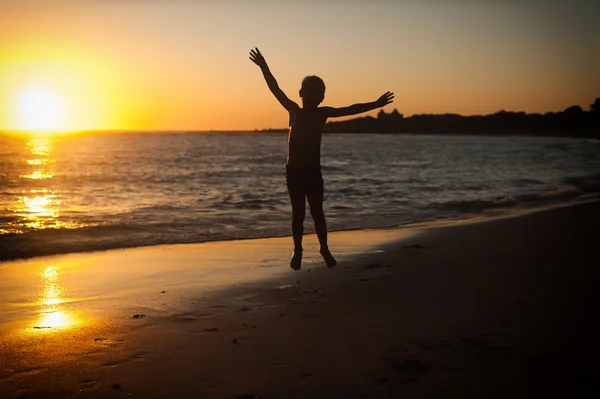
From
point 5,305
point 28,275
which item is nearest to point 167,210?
point 28,275

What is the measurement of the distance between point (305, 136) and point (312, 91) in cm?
51

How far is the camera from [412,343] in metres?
4.90

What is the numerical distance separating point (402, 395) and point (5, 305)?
455 centimetres

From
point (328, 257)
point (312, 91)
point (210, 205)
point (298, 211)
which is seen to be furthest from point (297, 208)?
point (210, 205)

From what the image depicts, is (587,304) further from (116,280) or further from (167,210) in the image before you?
(167,210)

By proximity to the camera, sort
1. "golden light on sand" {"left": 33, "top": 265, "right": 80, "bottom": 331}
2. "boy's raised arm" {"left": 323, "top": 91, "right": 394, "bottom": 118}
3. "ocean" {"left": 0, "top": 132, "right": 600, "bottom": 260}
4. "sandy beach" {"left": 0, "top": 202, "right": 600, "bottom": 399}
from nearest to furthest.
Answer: "sandy beach" {"left": 0, "top": 202, "right": 600, "bottom": 399}
"golden light on sand" {"left": 33, "top": 265, "right": 80, "bottom": 331}
"boy's raised arm" {"left": 323, "top": 91, "right": 394, "bottom": 118}
"ocean" {"left": 0, "top": 132, "right": 600, "bottom": 260}

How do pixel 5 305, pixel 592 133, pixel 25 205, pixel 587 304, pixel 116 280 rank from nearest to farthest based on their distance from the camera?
pixel 587 304, pixel 5 305, pixel 116 280, pixel 25 205, pixel 592 133

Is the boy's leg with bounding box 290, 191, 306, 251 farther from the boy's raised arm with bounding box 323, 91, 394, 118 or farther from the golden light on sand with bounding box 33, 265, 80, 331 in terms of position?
the golden light on sand with bounding box 33, 265, 80, 331

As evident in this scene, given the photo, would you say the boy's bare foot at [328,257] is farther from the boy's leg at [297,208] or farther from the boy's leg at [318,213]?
the boy's leg at [297,208]

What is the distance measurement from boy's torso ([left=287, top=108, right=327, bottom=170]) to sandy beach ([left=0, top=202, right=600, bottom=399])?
151 cm

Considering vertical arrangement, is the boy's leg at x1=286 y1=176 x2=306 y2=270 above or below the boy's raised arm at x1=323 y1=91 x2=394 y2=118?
below

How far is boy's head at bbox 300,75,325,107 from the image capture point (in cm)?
673

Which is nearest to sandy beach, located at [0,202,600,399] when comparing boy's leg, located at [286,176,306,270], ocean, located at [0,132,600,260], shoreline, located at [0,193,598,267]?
boy's leg, located at [286,176,306,270]

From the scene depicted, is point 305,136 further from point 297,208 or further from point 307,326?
point 307,326
